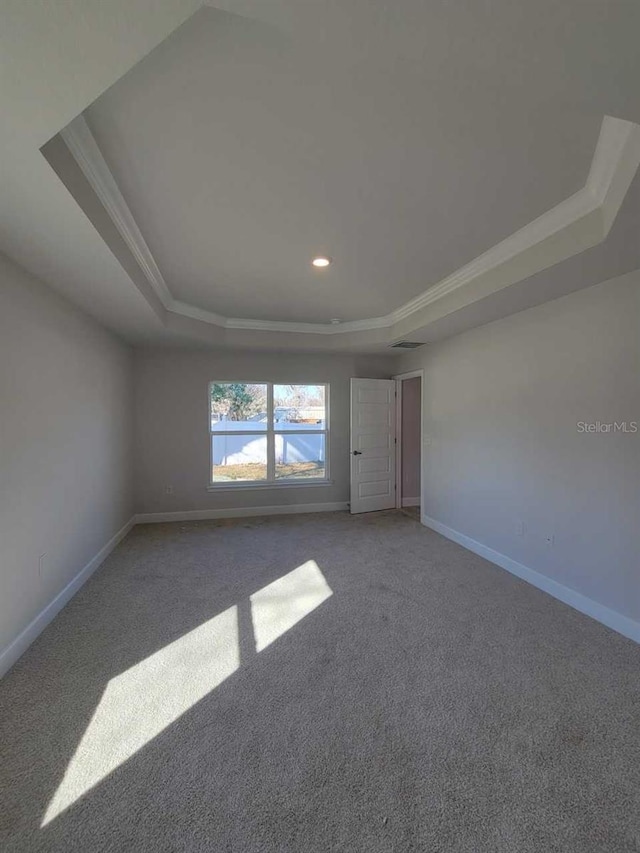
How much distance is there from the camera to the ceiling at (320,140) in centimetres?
109

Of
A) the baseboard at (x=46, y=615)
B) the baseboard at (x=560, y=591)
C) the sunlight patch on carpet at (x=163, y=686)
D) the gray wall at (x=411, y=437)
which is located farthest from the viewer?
the gray wall at (x=411, y=437)

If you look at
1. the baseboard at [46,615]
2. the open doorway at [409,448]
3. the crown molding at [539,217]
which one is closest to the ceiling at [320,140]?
the crown molding at [539,217]

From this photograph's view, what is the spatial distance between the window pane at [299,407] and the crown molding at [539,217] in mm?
2308

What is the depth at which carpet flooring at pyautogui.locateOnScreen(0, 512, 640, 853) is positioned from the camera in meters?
1.37

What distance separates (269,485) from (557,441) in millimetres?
3824

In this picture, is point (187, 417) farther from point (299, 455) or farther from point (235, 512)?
point (299, 455)

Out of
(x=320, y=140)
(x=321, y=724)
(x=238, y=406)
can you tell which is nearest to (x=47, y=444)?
(x=321, y=724)

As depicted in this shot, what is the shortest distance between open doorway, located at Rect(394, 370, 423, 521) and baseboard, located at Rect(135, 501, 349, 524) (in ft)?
3.31

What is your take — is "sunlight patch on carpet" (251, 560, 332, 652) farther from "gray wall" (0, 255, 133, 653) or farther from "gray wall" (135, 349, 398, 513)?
"gray wall" (135, 349, 398, 513)

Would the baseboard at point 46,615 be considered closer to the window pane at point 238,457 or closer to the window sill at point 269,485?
the window sill at point 269,485

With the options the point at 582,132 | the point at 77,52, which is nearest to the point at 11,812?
the point at 77,52

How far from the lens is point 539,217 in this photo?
2412 mm

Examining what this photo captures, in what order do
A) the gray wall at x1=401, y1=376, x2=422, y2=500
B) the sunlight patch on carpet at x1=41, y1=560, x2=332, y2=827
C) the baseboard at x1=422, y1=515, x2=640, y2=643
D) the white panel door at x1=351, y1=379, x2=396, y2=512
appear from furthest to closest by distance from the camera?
the gray wall at x1=401, y1=376, x2=422, y2=500
the white panel door at x1=351, y1=379, x2=396, y2=512
the baseboard at x1=422, y1=515, x2=640, y2=643
the sunlight patch on carpet at x1=41, y1=560, x2=332, y2=827

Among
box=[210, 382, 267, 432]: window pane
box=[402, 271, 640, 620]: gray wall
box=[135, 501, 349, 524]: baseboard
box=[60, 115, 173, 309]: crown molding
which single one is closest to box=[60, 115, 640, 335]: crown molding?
box=[60, 115, 173, 309]: crown molding
